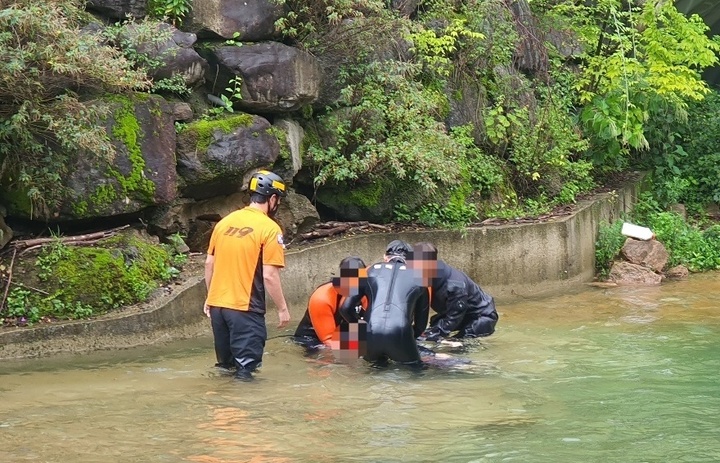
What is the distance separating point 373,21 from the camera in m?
12.9

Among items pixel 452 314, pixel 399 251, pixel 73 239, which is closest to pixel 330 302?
pixel 399 251

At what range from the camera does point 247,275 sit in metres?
7.65

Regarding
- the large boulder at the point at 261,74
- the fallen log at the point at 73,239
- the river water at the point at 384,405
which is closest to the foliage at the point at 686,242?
the river water at the point at 384,405

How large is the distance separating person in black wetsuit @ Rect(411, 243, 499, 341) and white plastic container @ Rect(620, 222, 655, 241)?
20.6 feet

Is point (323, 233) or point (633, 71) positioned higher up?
point (633, 71)

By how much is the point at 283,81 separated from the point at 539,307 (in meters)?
4.57

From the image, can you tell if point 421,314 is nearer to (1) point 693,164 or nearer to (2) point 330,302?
(2) point 330,302

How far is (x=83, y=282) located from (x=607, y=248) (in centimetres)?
884

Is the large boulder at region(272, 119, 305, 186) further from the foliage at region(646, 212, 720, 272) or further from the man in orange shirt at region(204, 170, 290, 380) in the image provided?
the foliage at region(646, 212, 720, 272)

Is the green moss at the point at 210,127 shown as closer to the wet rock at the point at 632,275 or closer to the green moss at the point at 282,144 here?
the green moss at the point at 282,144

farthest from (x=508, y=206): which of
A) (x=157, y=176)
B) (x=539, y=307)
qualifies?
(x=157, y=176)

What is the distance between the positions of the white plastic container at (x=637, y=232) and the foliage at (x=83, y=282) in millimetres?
8365

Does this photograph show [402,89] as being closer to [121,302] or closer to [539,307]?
[539,307]

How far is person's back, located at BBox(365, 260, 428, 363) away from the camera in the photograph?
26.3 ft
